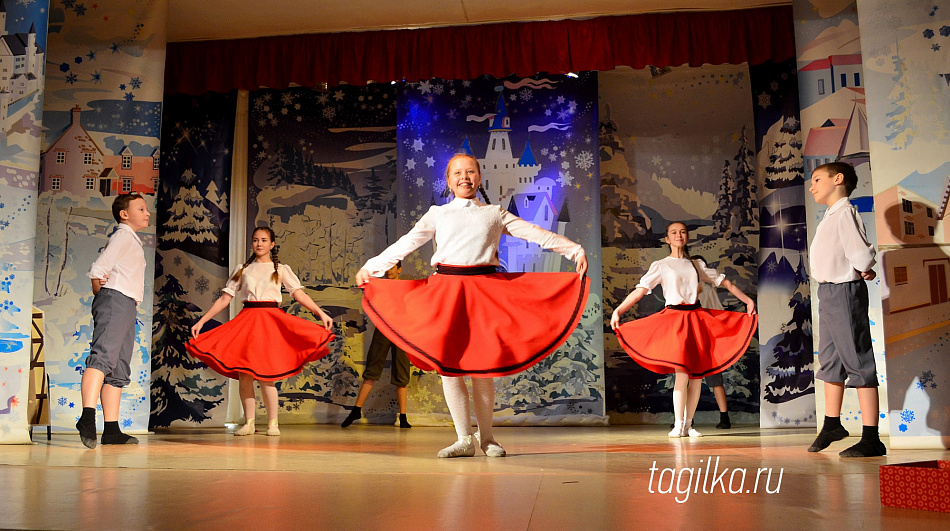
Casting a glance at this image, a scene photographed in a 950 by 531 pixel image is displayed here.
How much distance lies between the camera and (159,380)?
24.4ft

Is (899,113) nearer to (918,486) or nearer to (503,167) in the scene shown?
(918,486)

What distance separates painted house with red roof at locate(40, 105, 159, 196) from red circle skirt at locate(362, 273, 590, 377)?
3.29 meters

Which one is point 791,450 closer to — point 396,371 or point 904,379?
point 904,379

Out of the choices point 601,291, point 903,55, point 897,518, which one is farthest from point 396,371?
point 897,518

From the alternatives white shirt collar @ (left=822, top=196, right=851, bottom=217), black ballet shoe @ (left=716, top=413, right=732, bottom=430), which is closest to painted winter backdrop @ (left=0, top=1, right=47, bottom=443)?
white shirt collar @ (left=822, top=196, right=851, bottom=217)

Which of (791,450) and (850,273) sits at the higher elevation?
(850,273)

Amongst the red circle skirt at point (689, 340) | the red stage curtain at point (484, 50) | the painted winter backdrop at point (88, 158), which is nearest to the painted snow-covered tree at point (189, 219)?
the red stage curtain at point (484, 50)

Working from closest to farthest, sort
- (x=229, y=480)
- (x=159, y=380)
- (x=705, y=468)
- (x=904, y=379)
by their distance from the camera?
(x=229, y=480) → (x=705, y=468) → (x=904, y=379) → (x=159, y=380)

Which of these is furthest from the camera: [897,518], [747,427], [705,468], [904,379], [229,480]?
[747,427]

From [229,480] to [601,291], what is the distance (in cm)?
475

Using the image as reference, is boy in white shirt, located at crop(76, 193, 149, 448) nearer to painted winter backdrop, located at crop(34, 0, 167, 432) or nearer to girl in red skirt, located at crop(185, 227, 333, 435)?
girl in red skirt, located at crop(185, 227, 333, 435)

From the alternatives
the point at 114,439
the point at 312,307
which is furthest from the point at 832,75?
the point at 114,439

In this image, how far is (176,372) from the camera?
7.41 m

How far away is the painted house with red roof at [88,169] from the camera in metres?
6.17
